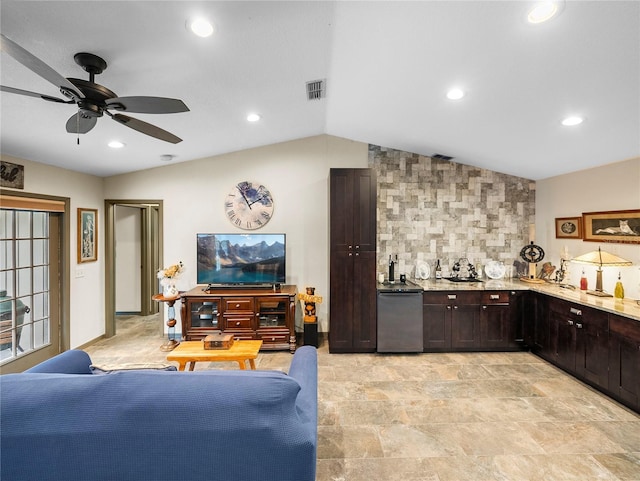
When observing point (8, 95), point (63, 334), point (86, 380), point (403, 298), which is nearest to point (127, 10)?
point (8, 95)

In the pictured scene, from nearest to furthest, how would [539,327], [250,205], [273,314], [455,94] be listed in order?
[455,94], [539,327], [273,314], [250,205]

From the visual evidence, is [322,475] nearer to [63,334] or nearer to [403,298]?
[403,298]

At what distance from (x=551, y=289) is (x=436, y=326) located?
4.62ft

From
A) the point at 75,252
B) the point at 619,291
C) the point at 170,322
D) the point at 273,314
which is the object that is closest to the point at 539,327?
the point at 619,291

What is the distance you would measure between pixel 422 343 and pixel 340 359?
1061 mm

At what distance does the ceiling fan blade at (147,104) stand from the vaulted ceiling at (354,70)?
359 mm

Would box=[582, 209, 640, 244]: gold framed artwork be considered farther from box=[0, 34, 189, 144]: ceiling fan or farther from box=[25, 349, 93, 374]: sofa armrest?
box=[25, 349, 93, 374]: sofa armrest

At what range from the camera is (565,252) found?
4102 millimetres

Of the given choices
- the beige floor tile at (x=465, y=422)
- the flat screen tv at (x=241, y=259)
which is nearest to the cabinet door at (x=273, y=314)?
the flat screen tv at (x=241, y=259)

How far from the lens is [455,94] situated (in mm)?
2754

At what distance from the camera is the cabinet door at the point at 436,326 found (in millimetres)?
4062

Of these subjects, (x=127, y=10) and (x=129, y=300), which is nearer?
(x=127, y=10)

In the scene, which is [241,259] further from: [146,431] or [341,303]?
[146,431]

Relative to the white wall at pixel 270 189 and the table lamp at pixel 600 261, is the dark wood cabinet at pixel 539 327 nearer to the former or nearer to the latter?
the table lamp at pixel 600 261
